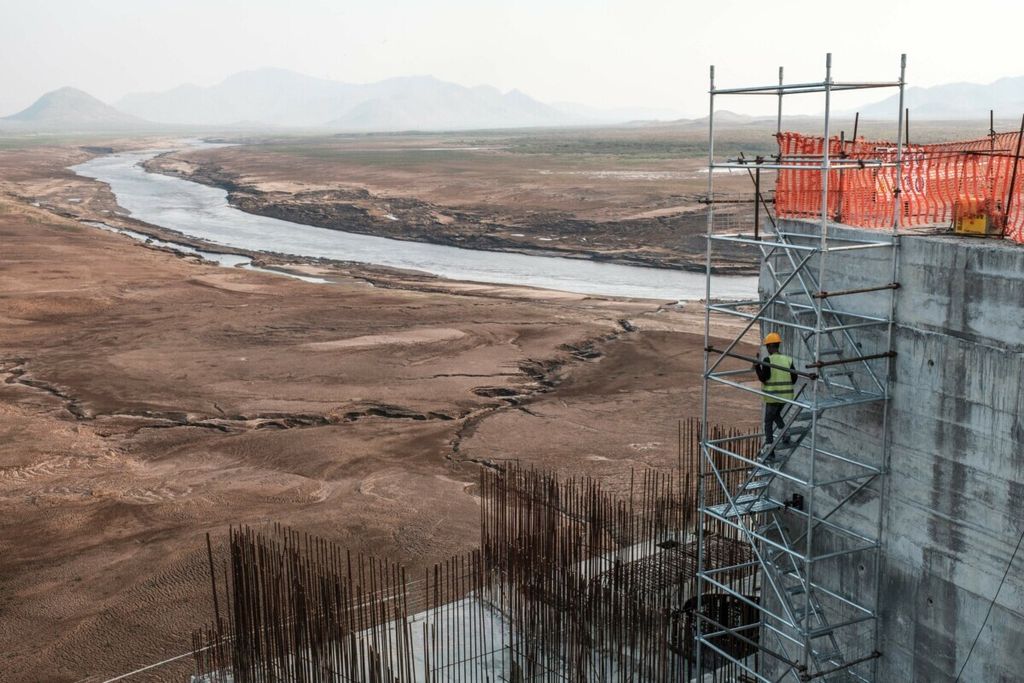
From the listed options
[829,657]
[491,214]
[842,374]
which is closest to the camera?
[842,374]

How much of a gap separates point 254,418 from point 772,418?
49.9 feet

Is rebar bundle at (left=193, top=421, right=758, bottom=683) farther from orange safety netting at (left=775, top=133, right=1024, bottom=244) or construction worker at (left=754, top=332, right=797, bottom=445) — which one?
orange safety netting at (left=775, top=133, right=1024, bottom=244)

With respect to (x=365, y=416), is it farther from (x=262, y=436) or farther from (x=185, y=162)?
(x=185, y=162)

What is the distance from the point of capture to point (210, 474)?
20266 millimetres

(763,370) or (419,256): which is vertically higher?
(763,370)

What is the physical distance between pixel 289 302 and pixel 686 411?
1689 centimetres

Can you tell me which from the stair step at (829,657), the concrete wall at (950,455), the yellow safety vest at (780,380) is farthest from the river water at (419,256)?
the concrete wall at (950,455)

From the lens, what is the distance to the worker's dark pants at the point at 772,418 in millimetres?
11141

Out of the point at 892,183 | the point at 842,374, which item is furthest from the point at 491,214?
the point at 842,374

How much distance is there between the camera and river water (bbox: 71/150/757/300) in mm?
40906

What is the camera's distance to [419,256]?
51.4 meters

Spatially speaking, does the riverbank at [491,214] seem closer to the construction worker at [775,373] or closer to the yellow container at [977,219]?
the construction worker at [775,373]

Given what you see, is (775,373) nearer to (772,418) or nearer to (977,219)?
(772,418)

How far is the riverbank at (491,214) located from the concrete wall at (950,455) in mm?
31435
